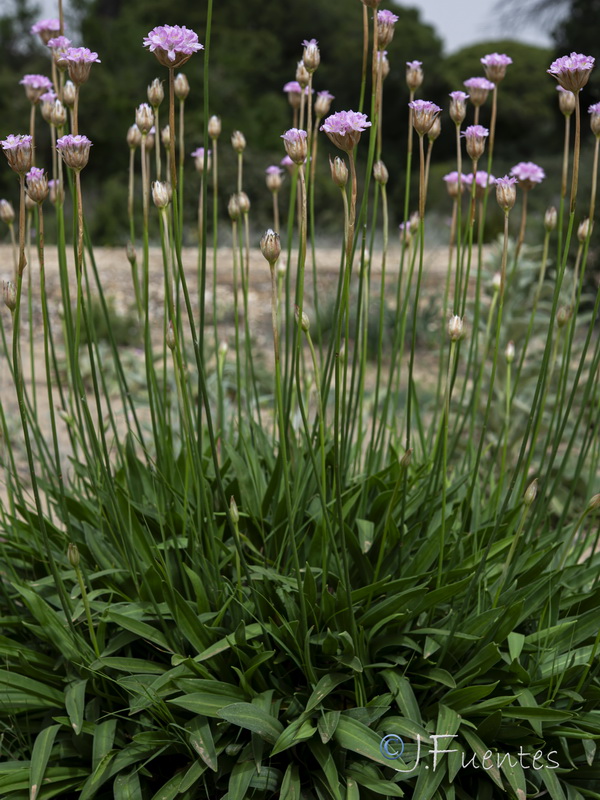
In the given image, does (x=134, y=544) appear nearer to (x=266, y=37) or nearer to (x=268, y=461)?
(x=268, y=461)

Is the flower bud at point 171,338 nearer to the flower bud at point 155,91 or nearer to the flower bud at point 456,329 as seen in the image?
the flower bud at point 155,91

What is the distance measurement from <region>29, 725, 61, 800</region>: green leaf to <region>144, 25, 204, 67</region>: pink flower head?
1.33 m

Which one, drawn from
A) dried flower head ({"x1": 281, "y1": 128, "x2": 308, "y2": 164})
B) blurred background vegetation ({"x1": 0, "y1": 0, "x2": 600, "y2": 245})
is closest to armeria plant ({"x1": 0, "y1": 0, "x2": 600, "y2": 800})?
dried flower head ({"x1": 281, "y1": 128, "x2": 308, "y2": 164})

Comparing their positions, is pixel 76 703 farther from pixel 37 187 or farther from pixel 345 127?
pixel 345 127

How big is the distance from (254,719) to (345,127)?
1119mm

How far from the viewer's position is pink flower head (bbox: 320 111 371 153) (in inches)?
52.7

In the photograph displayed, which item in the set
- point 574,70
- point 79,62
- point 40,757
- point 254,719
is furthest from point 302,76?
point 40,757

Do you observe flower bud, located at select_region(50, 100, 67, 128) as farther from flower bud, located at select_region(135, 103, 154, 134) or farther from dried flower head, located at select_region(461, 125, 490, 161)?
dried flower head, located at select_region(461, 125, 490, 161)

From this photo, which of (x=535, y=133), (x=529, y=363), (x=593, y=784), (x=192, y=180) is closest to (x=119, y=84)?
(x=192, y=180)

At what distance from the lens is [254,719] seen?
159 centimetres

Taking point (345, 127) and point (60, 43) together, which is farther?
point (60, 43)

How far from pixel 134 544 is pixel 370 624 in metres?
0.60

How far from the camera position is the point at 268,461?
231 centimetres

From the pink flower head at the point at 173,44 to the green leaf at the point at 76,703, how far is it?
1.25m
